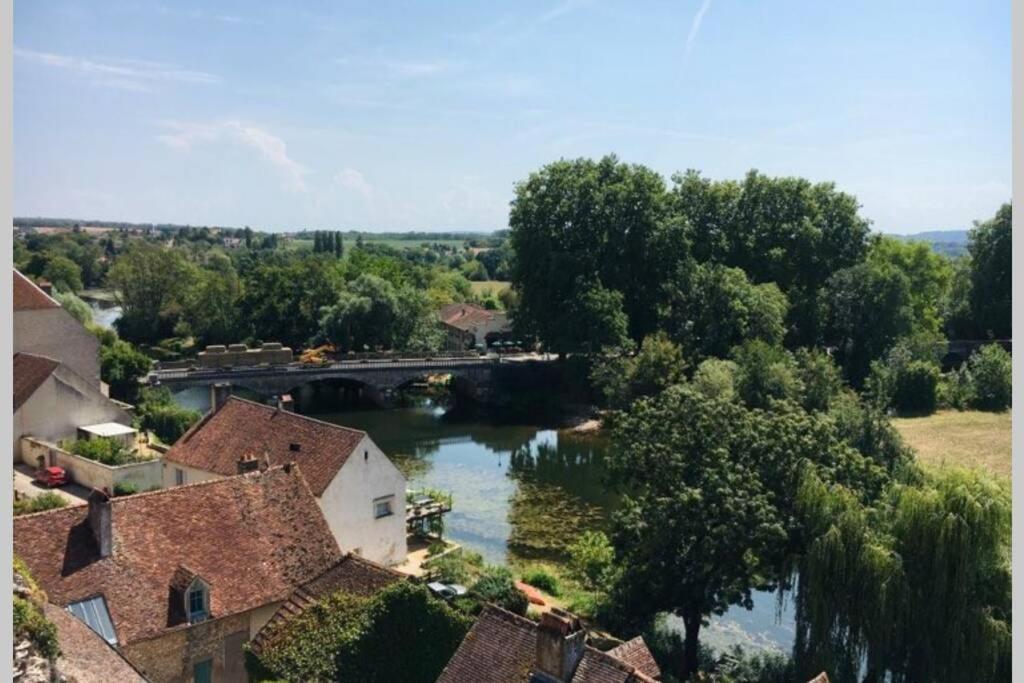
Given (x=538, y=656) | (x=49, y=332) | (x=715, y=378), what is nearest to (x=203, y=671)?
(x=538, y=656)

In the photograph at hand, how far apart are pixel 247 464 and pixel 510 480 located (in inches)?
804

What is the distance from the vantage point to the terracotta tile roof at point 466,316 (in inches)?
3371

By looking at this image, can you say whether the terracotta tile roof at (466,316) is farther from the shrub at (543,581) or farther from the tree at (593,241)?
the shrub at (543,581)

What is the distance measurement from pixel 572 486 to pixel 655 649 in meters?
18.5

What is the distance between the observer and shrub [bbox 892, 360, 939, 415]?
5722 cm

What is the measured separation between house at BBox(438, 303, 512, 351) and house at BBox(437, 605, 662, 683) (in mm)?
66400

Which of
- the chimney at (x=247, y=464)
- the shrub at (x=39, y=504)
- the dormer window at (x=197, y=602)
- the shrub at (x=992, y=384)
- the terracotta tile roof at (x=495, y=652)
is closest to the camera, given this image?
the terracotta tile roof at (x=495, y=652)

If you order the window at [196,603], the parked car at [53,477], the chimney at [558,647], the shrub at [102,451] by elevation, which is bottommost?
the parked car at [53,477]

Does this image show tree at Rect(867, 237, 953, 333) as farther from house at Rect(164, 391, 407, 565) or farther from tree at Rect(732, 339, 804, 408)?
house at Rect(164, 391, 407, 565)

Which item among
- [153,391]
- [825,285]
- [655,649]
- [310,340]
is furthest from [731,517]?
[310,340]

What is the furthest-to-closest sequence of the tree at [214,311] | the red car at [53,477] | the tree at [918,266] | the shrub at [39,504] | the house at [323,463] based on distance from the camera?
the tree at [214,311] → the tree at [918,266] → the red car at [53,477] → the shrub at [39,504] → the house at [323,463]

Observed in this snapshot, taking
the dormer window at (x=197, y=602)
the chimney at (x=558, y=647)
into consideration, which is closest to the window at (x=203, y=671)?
the dormer window at (x=197, y=602)

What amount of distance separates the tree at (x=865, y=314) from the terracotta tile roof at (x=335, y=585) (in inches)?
1898

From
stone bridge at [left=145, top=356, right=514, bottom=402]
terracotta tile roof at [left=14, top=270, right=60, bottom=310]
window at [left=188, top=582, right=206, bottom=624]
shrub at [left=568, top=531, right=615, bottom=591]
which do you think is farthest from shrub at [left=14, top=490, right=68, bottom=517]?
stone bridge at [left=145, top=356, right=514, bottom=402]
